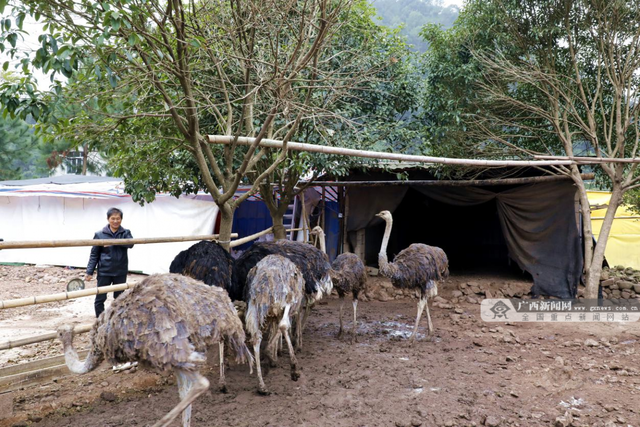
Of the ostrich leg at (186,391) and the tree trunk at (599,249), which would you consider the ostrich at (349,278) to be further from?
the tree trunk at (599,249)

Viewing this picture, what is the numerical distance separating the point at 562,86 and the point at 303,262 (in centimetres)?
611

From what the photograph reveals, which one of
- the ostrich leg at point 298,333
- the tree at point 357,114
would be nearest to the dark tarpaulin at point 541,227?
the tree at point 357,114

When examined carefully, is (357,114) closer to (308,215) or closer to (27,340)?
(308,215)

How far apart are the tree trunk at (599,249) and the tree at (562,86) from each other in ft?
0.05

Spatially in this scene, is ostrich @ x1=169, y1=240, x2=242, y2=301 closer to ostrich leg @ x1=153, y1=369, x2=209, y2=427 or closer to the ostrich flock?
the ostrich flock

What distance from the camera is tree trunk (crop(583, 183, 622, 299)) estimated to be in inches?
326

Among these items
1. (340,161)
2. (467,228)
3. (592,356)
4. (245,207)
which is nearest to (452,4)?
(467,228)

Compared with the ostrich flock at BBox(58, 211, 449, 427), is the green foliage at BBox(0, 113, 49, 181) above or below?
above

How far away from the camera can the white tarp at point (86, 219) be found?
12.0 meters

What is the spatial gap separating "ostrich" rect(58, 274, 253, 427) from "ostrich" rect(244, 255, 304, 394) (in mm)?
1023

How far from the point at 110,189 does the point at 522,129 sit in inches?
388

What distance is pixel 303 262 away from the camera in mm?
5957

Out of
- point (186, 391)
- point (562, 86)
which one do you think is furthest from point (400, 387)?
point (562, 86)

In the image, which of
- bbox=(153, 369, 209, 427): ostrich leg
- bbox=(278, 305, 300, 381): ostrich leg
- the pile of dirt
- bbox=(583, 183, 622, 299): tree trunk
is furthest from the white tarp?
the pile of dirt
